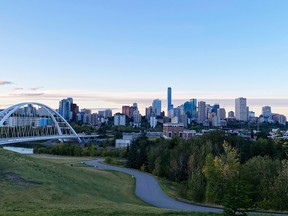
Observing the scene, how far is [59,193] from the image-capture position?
25.6 m

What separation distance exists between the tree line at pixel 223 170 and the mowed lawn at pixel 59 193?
5424mm

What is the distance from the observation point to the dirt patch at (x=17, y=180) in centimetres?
2656

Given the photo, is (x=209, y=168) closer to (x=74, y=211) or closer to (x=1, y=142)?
(x=74, y=211)

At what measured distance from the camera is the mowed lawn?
19.3 metres

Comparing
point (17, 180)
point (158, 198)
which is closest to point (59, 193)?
point (17, 180)

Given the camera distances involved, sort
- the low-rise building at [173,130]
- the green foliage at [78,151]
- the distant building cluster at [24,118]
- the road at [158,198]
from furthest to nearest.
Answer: the low-rise building at [173,130], the distant building cluster at [24,118], the green foliage at [78,151], the road at [158,198]

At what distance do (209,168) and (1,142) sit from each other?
53.8 meters

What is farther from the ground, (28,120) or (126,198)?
(28,120)

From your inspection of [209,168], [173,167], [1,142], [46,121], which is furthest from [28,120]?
[209,168]

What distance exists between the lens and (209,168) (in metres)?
35.5

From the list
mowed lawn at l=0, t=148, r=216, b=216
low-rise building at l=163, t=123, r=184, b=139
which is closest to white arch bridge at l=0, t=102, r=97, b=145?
low-rise building at l=163, t=123, r=184, b=139

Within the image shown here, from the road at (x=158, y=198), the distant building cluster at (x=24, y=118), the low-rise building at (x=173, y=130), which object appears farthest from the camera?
the low-rise building at (x=173, y=130)

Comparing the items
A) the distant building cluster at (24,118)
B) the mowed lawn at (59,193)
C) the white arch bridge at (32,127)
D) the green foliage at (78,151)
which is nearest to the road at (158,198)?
the mowed lawn at (59,193)

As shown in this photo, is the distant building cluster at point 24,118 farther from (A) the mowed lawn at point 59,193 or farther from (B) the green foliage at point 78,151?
(A) the mowed lawn at point 59,193
